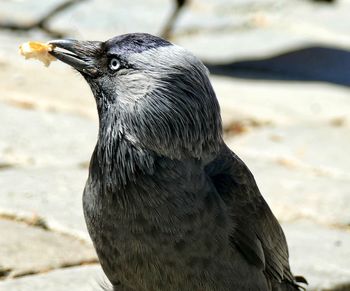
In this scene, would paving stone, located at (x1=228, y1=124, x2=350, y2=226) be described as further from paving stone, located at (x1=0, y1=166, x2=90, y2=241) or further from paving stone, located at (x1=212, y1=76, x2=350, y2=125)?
paving stone, located at (x1=0, y1=166, x2=90, y2=241)

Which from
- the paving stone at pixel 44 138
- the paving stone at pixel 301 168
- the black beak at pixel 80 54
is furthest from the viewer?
the paving stone at pixel 44 138

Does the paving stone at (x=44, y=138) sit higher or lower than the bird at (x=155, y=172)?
lower

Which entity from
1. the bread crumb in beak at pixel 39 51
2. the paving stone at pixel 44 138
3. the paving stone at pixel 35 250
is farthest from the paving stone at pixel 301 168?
the bread crumb in beak at pixel 39 51

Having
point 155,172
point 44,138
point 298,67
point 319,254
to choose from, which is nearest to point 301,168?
point 319,254

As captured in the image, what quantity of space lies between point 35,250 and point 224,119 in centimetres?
247

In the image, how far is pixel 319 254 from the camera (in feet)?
15.1

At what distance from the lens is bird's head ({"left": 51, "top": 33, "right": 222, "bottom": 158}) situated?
3.38 metres

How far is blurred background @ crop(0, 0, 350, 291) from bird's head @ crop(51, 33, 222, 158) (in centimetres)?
89

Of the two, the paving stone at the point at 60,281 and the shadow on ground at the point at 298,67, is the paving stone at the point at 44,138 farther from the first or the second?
the shadow on ground at the point at 298,67

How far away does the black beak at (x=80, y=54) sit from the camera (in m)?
3.48

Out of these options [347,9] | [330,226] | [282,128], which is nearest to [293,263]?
[330,226]

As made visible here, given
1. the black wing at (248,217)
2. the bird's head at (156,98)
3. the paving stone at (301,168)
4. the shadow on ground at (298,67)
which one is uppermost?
the bird's head at (156,98)

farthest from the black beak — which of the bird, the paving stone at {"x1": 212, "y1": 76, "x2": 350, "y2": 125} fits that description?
the paving stone at {"x1": 212, "y1": 76, "x2": 350, "y2": 125}

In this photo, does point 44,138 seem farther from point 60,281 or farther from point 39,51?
point 39,51
